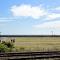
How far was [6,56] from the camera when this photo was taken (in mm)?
27484

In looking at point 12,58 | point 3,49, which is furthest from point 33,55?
point 3,49

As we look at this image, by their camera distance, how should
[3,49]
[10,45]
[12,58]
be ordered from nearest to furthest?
[12,58] < [3,49] < [10,45]

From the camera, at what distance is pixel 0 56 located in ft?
90.4

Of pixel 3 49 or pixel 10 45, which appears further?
pixel 10 45

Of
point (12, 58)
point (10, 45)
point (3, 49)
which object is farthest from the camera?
point (10, 45)

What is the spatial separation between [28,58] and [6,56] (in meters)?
2.45

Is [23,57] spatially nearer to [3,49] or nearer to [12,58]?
[12,58]

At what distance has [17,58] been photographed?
2756 cm

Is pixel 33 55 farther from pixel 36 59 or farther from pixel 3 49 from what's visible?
pixel 3 49

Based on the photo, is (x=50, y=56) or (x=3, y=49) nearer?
(x=50, y=56)

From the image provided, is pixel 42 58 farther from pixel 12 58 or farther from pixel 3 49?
pixel 3 49

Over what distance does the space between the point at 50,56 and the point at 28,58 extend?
2.51 metres

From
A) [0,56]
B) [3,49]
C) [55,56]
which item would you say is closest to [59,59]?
[55,56]

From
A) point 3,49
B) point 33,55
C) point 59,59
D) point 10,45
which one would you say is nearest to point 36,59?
point 33,55
